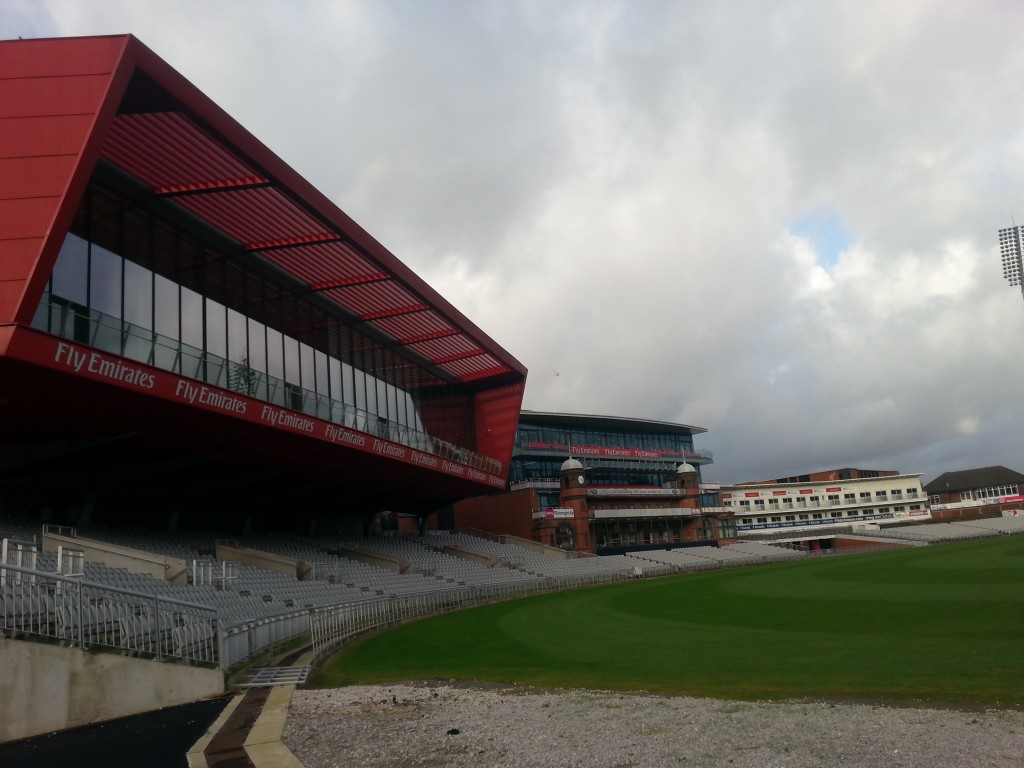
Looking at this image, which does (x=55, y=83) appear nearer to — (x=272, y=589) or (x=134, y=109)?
(x=134, y=109)

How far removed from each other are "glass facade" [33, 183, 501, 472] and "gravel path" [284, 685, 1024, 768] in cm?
1234

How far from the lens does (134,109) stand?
1816 cm

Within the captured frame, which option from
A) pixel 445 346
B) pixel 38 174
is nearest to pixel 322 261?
pixel 38 174

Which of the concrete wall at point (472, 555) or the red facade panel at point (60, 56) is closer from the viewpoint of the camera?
the red facade panel at point (60, 56)

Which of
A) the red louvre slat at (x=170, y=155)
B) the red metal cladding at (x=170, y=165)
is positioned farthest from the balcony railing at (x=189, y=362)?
the red louvre slat at (x=170, y=155)

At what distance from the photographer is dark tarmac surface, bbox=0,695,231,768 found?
7875 mm

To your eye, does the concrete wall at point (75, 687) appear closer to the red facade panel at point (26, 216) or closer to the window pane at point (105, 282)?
the red facade panel at point (26, 216)

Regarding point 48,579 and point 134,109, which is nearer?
point 48,579

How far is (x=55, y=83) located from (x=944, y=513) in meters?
104

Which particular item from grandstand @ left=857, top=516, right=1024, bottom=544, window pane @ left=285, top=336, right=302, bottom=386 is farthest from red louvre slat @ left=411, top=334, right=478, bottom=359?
grandstand @ left=857, top=516, right=1024, bottom=544

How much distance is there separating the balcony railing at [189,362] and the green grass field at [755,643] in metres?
7.82

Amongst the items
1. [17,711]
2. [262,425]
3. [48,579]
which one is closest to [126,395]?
[262,425]

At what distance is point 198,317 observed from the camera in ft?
85.1

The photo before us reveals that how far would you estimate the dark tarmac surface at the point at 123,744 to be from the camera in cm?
788
